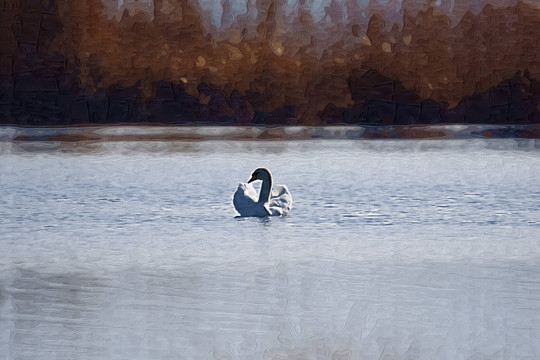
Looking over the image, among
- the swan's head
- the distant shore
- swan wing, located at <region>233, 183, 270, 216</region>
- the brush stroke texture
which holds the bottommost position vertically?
the distant shore

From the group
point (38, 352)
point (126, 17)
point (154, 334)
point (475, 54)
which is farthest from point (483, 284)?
point (126, 17)

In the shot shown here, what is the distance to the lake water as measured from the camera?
102 inches

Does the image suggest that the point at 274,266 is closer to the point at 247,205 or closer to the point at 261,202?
the point at 247,205

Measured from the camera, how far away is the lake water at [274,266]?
2.60m

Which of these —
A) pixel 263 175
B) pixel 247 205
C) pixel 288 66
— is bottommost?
pixel 247 205

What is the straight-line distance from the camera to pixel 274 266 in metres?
3.69

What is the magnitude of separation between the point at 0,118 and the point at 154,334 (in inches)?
336


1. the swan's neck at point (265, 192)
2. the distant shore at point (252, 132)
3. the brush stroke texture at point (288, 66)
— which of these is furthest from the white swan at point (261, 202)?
the brush stroke texture at point (288, 66)

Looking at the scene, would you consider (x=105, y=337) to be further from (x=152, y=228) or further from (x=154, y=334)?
(x=152, y=228)

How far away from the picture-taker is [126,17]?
11.4 meters

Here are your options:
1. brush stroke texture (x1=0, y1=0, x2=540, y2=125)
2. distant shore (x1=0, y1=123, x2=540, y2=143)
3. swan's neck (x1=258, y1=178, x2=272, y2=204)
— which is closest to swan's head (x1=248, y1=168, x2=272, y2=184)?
swan's neck (x1=258, y1=178, x2=272, y2=204)

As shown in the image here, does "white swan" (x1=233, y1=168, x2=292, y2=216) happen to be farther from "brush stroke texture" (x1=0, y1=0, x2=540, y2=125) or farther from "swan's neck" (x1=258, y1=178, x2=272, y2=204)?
"brush stroke texture" (x1=0, y1=0, x2=540, y2=125)

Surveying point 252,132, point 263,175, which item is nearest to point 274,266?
point 263,175

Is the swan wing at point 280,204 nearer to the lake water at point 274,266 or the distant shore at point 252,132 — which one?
the lake water at point 274,266
